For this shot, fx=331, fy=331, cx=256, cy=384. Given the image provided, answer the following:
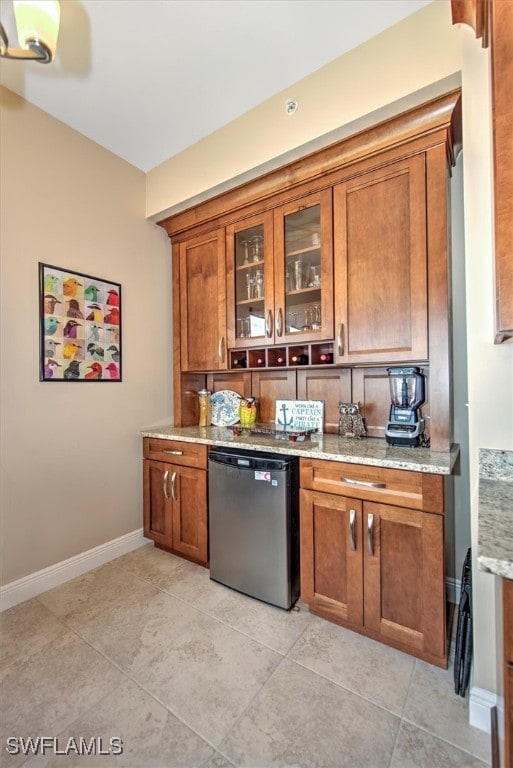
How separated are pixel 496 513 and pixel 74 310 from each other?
242cm

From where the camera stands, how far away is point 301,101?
1.86 meters

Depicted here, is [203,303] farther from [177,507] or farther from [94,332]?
[177,507]

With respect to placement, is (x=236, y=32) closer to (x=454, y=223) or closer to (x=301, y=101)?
(x=301, y=101)

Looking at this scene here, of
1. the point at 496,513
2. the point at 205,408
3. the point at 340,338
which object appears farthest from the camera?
the point at 205,408

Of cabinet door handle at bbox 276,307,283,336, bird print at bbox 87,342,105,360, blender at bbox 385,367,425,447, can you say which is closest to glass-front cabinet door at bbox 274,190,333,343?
cabinet door handle at bbox 276,307,283,336

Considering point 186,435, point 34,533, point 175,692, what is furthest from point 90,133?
point 175,692

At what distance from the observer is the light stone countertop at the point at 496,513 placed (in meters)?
0.67

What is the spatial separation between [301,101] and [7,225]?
182 cm

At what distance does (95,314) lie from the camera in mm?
2314

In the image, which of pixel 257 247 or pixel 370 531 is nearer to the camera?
pixel 370 531

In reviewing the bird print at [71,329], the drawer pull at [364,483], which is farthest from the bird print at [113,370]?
the drawer pull at [364,483]

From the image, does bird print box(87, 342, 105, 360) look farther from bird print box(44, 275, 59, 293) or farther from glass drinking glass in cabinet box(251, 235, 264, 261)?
glass drinking glass in cabinet box(251, 235, 264, 261)

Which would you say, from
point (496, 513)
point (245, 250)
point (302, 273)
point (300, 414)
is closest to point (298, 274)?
point (302, 273)

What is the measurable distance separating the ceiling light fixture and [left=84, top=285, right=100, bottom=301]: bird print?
125 centimetres
